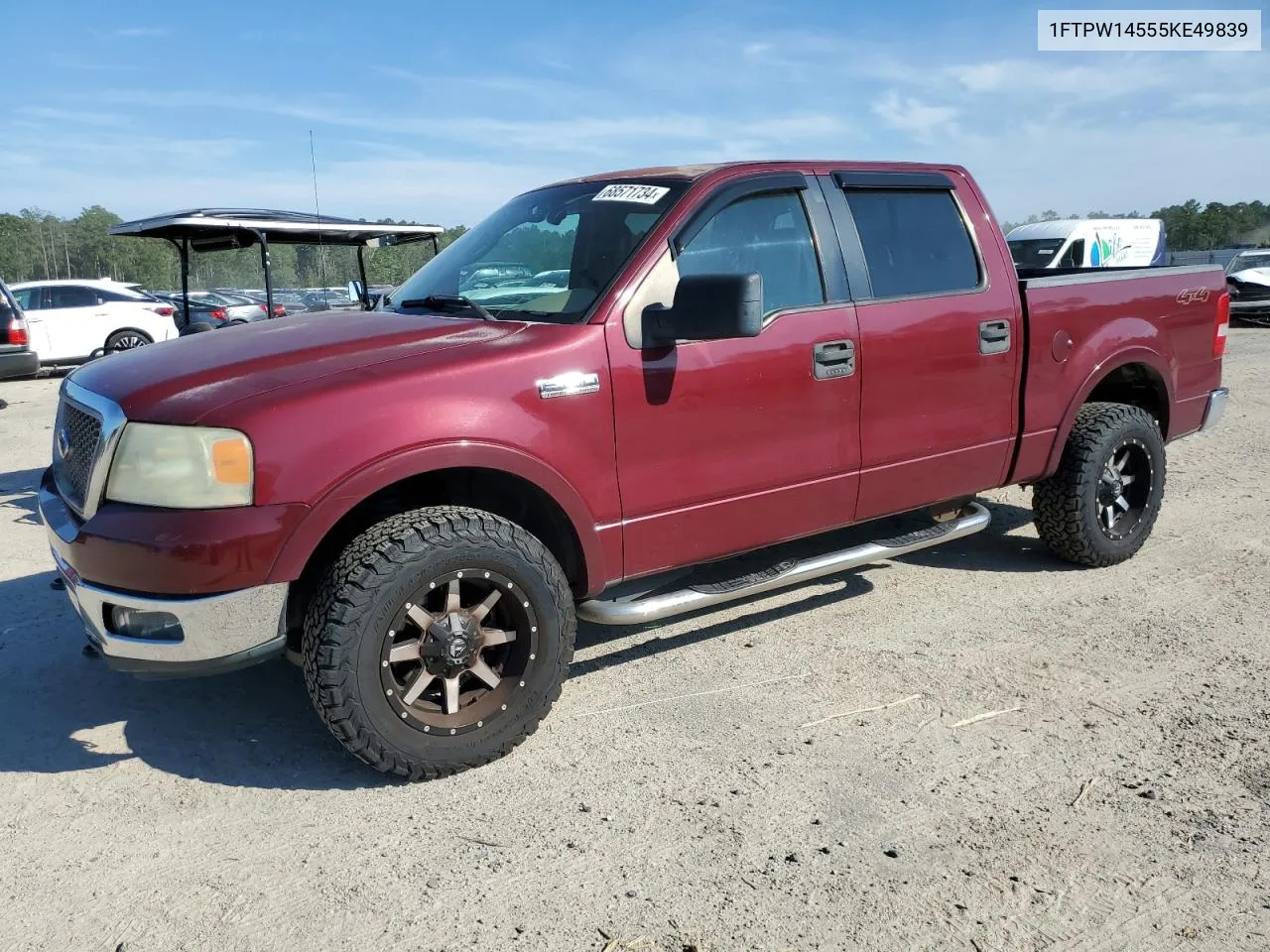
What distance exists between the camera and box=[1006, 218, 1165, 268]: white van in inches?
772

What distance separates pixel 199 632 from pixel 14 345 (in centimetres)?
1045

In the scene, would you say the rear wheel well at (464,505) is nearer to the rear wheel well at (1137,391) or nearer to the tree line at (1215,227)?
the rear wheel well at (1137,391)

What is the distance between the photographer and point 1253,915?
97.5 inches

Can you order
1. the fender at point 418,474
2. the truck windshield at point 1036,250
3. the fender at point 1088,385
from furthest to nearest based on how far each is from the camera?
the truck windshield at point 1036,250 → the fender at point 1088,385 → the fender at point 418,474

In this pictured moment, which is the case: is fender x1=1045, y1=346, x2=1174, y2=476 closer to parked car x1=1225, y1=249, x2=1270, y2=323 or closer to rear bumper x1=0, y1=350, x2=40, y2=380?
rear bumper x1=0, y1=350, x2=40, y2=380

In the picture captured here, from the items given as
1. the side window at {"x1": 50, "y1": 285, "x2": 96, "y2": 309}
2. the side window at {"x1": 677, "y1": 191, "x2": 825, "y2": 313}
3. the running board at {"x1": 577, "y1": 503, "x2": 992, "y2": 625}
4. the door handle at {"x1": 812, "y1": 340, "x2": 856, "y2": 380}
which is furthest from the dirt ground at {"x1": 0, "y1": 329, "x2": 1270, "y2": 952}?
the side window at {"x1": 50, "y1": 285, "x2": 96, "y2": 309}

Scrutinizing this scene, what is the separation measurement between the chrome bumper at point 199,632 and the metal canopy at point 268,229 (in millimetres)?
4767

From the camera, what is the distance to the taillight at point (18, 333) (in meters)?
11.4

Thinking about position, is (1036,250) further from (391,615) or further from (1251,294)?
(391,615)

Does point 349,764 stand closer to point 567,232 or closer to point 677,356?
point 677,356

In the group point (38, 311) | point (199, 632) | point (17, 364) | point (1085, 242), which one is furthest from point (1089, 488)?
point (1085, 242)

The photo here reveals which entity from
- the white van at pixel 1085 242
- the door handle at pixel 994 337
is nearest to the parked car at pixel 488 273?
the door handle at pixel 994 337

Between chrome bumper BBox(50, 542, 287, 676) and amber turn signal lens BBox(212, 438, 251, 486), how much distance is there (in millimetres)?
320

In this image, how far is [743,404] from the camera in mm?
3709
